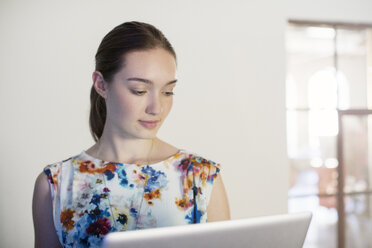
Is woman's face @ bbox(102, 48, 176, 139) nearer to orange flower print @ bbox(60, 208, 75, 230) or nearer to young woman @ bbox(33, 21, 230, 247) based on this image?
young woman @ bbox(33, 21, 230, 247)

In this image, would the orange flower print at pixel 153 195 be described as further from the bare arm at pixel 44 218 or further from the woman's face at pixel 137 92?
the bare arm at pixel 44 218

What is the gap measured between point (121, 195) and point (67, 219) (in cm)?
23

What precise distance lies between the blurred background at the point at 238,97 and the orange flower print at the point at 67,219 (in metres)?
0.29

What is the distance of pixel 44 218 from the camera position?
144 cm

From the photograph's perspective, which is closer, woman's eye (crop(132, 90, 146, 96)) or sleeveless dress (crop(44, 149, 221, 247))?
sleeveless dress (crop(44, 149, 221, 247))

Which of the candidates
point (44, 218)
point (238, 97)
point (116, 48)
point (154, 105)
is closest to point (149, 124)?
point (154, 105)

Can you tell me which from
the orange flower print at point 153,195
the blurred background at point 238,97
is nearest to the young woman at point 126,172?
the orange flower print at point 153,195

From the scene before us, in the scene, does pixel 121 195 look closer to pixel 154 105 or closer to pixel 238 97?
pixel 154 105

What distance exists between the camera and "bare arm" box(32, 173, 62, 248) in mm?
1433

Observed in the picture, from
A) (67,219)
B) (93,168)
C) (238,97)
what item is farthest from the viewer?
(238,97)

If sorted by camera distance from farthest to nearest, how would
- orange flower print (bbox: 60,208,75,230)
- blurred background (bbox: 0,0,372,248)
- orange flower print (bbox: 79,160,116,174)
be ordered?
blurred background (bbox: 0,0,372,248), orange flower print (bbox: 79,160,116,174), orange flower print (bbox: 60,208,75,230)

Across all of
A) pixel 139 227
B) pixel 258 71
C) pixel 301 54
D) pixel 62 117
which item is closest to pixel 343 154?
pixel 301 54

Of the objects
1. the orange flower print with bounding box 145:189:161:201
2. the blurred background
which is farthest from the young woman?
the blurred background

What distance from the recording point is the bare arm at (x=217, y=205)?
1.54 metres
